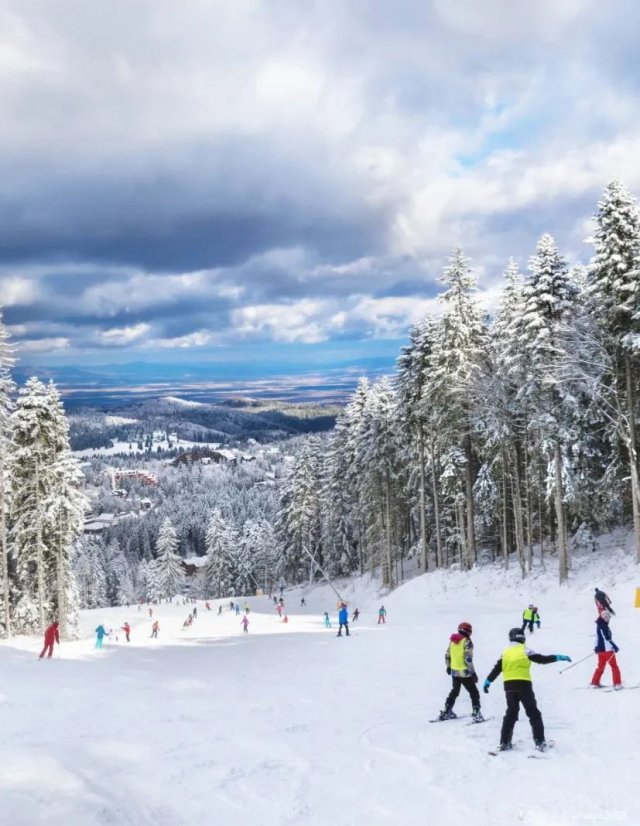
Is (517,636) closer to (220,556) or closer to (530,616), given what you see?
(530,616)

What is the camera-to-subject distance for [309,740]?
11.0m

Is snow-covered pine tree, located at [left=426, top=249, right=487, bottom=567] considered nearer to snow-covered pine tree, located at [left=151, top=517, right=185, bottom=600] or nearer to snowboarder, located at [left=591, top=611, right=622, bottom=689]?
snowboarder, located at [left=591, top=611, right=622, bottom=689]

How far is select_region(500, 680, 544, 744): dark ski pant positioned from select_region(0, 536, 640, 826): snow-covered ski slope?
0.30 metres

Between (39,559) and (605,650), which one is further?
(39,559)

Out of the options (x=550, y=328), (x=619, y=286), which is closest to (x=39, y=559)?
(x=550, y=328)

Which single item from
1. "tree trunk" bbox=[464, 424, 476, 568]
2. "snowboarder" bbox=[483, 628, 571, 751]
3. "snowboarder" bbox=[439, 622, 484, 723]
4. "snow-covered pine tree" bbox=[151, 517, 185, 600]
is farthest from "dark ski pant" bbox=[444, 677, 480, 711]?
"snow-covered pine tree" bbox=[151, 517, 185, 600]

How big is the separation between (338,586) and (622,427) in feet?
122

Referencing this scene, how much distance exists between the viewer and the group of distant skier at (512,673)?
29.8 feet

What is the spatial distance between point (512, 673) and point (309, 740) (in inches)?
157

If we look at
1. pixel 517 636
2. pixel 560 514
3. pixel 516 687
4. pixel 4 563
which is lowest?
pixel 4 563

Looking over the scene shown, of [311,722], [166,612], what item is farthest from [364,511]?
[311,722]

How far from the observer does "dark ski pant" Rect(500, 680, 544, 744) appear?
895cm

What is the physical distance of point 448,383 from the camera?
34.4 metres

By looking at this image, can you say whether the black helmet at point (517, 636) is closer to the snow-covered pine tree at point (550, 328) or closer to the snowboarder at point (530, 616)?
the snowboarder at point (530, 616)
